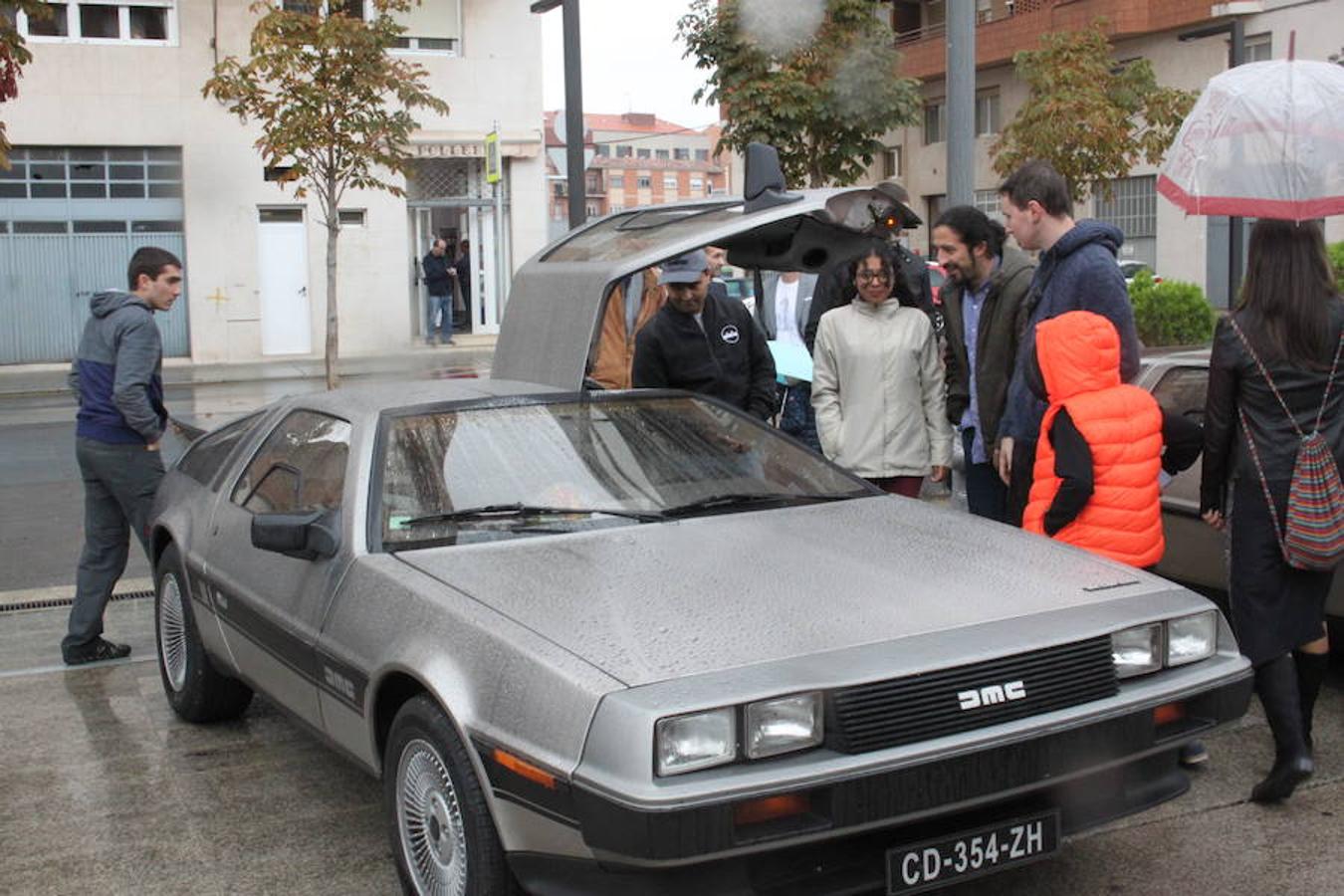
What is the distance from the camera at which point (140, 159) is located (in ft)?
86.6

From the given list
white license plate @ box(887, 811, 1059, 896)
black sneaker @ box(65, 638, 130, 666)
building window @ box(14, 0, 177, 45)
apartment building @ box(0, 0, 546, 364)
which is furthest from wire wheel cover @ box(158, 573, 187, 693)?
building window @ box(14, 0, 177, 45)

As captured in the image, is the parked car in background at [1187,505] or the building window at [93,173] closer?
the parked car in background at [1187,505]

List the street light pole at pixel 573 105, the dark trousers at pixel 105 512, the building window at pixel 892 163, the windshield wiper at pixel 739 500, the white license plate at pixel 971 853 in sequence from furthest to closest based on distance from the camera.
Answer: the building window at pixel 892 163 → the street light pole at pixel 573 105 → the dark trousers at pixel 105 512 → the windshield wiper at pixel 739 500 → the white license plate at pixel 971 853

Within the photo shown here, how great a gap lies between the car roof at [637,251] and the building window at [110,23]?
74.2ft

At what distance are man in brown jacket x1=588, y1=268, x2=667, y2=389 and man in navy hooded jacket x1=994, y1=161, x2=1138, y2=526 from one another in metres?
2.51

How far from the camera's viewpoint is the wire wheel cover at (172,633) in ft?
18.9

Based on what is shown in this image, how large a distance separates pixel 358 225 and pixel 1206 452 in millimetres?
24296

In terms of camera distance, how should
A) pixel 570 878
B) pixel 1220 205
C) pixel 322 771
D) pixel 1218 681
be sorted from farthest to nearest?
pixel 322 771, pixel 1220 205, pixel 1218 681, pixel 570 878

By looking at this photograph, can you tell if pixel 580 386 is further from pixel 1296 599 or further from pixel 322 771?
pixel 1296 599

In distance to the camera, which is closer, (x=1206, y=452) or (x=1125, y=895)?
(x=1125, y=895)

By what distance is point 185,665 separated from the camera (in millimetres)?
5699

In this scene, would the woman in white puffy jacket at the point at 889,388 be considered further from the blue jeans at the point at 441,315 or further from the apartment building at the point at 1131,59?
the apartment building at the point at 1131,59

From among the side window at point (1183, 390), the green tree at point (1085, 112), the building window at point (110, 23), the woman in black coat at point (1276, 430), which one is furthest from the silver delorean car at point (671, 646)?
the building window at point (110, 23)

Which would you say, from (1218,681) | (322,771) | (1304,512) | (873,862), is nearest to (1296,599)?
(1304,512)
